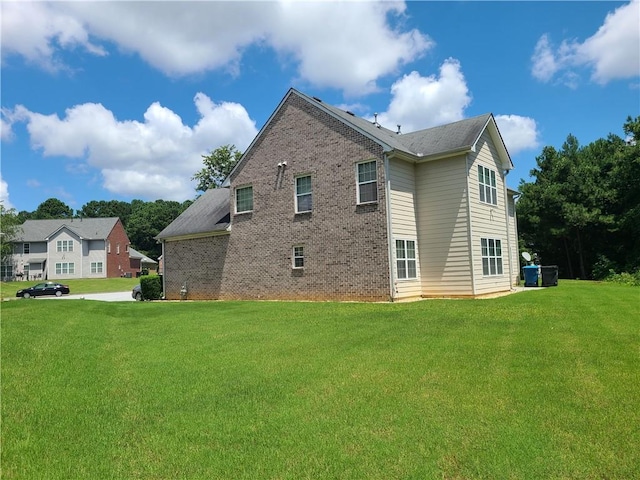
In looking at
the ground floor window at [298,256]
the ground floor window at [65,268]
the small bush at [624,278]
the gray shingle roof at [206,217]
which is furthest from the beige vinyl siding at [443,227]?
the ground floor window at [65,268]

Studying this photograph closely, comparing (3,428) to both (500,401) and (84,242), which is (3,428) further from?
(84,242)

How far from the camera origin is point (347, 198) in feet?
55.8

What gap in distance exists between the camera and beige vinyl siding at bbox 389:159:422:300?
16016 mm

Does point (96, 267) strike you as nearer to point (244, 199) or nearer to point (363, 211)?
point (244, 199)

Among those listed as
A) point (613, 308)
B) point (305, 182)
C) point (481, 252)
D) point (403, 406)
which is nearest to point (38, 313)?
point (305, 182)

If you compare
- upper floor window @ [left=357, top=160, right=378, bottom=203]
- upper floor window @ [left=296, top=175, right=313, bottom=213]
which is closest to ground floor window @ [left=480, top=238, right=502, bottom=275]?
upper floor window @ [left=357, top=160, right=378, bottom=203]

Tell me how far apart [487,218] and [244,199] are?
10.4m

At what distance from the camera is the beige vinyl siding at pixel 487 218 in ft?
54.9

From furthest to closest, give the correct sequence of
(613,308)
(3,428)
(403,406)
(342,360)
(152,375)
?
1. (613,308)
2. (342,360)
3. (152,375)
4. (403,406)
5. (3,428)

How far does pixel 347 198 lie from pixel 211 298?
8938mm

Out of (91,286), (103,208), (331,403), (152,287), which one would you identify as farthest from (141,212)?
(331,403)

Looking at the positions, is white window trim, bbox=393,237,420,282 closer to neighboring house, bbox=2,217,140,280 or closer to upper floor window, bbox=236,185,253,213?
upper floor window, bbox=236,185,253,213

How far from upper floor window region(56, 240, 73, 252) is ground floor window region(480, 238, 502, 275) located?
53.6 metres

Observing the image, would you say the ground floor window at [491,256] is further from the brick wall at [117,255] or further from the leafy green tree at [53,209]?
the leafy green tree at [53,209]
